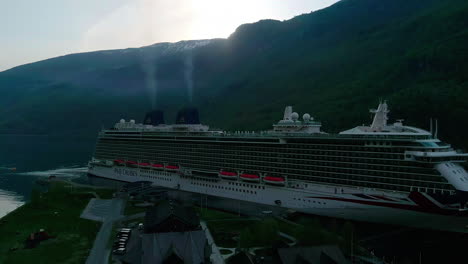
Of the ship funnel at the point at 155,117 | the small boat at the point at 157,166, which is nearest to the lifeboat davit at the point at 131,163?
the small boat at the point at 157,166

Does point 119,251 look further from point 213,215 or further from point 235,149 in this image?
point 235,149

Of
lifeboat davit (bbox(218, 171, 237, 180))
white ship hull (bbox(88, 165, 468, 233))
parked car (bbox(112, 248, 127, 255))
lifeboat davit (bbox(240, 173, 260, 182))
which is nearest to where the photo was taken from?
parked car (bbox(112, 248, 127, 255))

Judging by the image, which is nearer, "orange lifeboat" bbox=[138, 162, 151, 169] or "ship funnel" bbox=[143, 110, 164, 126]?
"orange lifeboat" bbox=[138, 162, 151, 169]

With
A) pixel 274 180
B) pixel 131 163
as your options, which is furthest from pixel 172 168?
pixel 274 180

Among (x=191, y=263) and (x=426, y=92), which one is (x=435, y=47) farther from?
(x=191, y=263)

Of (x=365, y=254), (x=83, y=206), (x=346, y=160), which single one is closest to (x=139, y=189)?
(x=83, y=206)

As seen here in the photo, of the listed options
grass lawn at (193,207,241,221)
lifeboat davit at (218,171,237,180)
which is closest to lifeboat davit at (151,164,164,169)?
lifeboat davit at (218,171,237,180)

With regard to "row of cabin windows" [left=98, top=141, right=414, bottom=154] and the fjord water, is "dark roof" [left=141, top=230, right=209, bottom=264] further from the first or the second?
the fjord water

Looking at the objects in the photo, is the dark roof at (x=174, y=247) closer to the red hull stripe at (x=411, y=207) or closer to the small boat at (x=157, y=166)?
the red hull stripe at (x=411, y=207)
